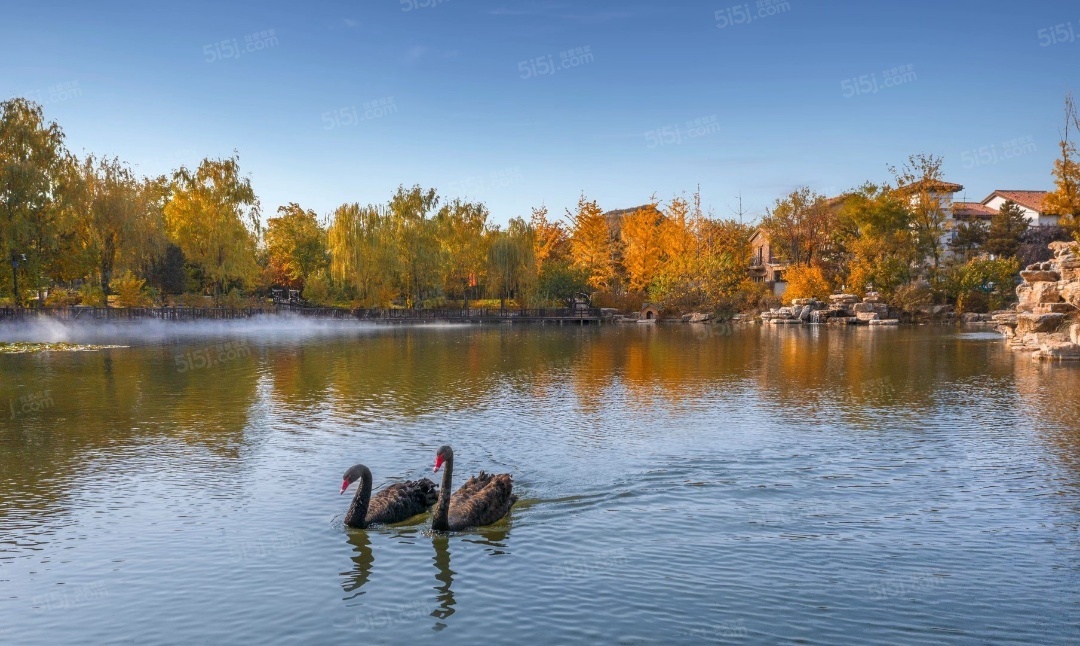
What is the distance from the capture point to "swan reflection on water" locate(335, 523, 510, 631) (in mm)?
10461

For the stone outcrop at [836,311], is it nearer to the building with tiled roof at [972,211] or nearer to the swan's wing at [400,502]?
the building with tiled roof at [972,211]

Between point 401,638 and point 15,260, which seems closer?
point 401,638

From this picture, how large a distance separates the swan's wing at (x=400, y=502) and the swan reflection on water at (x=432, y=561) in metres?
0.29

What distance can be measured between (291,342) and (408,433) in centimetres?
3517

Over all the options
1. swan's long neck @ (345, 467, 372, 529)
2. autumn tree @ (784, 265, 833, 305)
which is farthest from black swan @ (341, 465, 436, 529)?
autumn tree @ (784, 265, 833, 305)

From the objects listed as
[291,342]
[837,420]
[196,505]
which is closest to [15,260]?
[291,342]

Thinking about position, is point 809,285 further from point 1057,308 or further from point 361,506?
point 361,506

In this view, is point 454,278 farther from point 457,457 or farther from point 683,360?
point 457,457

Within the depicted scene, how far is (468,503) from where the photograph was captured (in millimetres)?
13930

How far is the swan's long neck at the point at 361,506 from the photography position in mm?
13875

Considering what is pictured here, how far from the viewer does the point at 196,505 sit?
15398 millimetres

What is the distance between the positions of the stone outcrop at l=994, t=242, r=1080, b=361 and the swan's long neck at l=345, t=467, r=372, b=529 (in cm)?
3680

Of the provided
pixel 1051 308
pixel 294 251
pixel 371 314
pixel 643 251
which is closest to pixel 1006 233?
pixel 643 251

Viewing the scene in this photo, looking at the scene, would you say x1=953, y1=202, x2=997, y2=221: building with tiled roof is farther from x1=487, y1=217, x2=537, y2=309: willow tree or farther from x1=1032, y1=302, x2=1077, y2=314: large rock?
x1=1032, y1=302, x2=1077, y2=314: large rock
